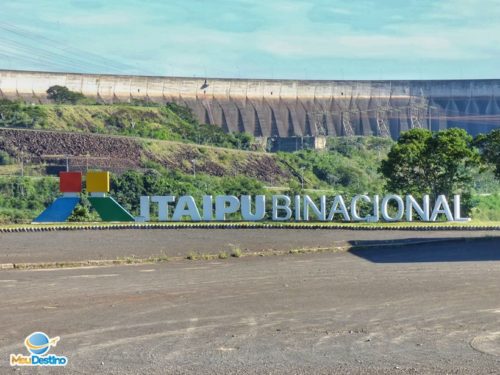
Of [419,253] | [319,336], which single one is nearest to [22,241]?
[419,253]

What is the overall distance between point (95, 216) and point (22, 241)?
15.5 m

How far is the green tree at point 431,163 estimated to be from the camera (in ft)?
174

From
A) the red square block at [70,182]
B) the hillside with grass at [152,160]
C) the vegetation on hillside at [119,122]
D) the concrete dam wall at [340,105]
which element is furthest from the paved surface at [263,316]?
the concrete dam wall at [340,105]

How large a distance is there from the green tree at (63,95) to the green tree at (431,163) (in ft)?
217

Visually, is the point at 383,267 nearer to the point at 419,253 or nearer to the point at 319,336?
the point at 419,253

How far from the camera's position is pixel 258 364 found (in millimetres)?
13273

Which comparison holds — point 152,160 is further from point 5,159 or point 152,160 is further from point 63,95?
point 63,95

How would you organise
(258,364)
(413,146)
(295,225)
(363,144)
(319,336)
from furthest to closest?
(363,144) → (413,146) → (295,225) → (319,336) → (258,364)

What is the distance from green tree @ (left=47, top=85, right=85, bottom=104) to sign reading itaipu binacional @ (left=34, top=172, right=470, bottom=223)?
6424 cm

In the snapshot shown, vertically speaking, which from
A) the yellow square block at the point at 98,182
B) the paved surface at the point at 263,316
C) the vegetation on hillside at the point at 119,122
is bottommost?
the paved surface at the point at 263,316

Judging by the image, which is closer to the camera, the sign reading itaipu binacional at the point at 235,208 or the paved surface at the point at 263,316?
the paved surface at the point at 263,316

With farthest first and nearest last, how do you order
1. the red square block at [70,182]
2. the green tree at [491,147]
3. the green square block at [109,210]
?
the green tree at [491,147], the green square block at [109,210], the red square block at [70,182]

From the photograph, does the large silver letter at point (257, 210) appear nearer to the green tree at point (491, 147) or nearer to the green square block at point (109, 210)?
the green square block at point (109, 210)

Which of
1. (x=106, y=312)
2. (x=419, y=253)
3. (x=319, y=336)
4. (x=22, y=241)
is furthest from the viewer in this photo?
(x=22, y=241)
